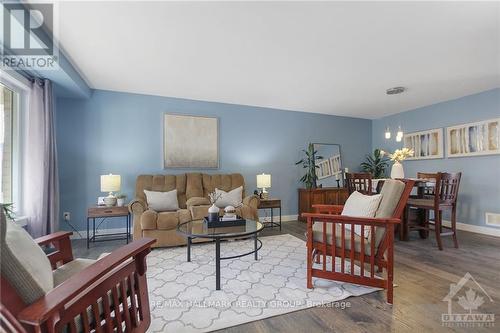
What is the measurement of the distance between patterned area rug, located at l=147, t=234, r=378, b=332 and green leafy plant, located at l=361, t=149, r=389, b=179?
140 inches

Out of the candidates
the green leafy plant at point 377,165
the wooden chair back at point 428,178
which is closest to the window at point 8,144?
Result: the wooden chair back at point 428,178

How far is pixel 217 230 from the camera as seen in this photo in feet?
7.63

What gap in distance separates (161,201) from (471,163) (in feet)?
16.7

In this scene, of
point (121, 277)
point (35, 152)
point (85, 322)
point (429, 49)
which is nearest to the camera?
point (85, 322)

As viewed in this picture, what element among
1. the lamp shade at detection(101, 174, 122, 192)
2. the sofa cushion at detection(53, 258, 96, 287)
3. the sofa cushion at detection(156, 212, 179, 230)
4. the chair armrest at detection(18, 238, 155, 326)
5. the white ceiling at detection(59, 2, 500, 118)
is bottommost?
the sofa cushion at detection(156, 212, 179, 230)

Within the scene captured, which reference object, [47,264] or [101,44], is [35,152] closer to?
[101,44]

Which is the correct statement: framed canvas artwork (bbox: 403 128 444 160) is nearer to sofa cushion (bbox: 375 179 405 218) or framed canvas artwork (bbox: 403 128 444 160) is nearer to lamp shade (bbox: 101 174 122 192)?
sofa cushion (bbox: 375 179 405 218)

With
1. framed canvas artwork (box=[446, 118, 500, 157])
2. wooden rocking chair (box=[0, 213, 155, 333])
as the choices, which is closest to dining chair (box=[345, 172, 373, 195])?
framed canvas artwork (box=[446, 118, 500, 157])

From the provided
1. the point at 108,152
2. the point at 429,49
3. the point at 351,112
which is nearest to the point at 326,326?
the point at 429,49

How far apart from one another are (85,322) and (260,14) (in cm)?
229

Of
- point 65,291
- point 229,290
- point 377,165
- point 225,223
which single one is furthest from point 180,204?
point 377,165

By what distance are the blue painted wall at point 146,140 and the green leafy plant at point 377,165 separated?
4.26 feet

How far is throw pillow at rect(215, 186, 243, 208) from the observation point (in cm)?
376

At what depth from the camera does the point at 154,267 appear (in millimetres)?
2537
